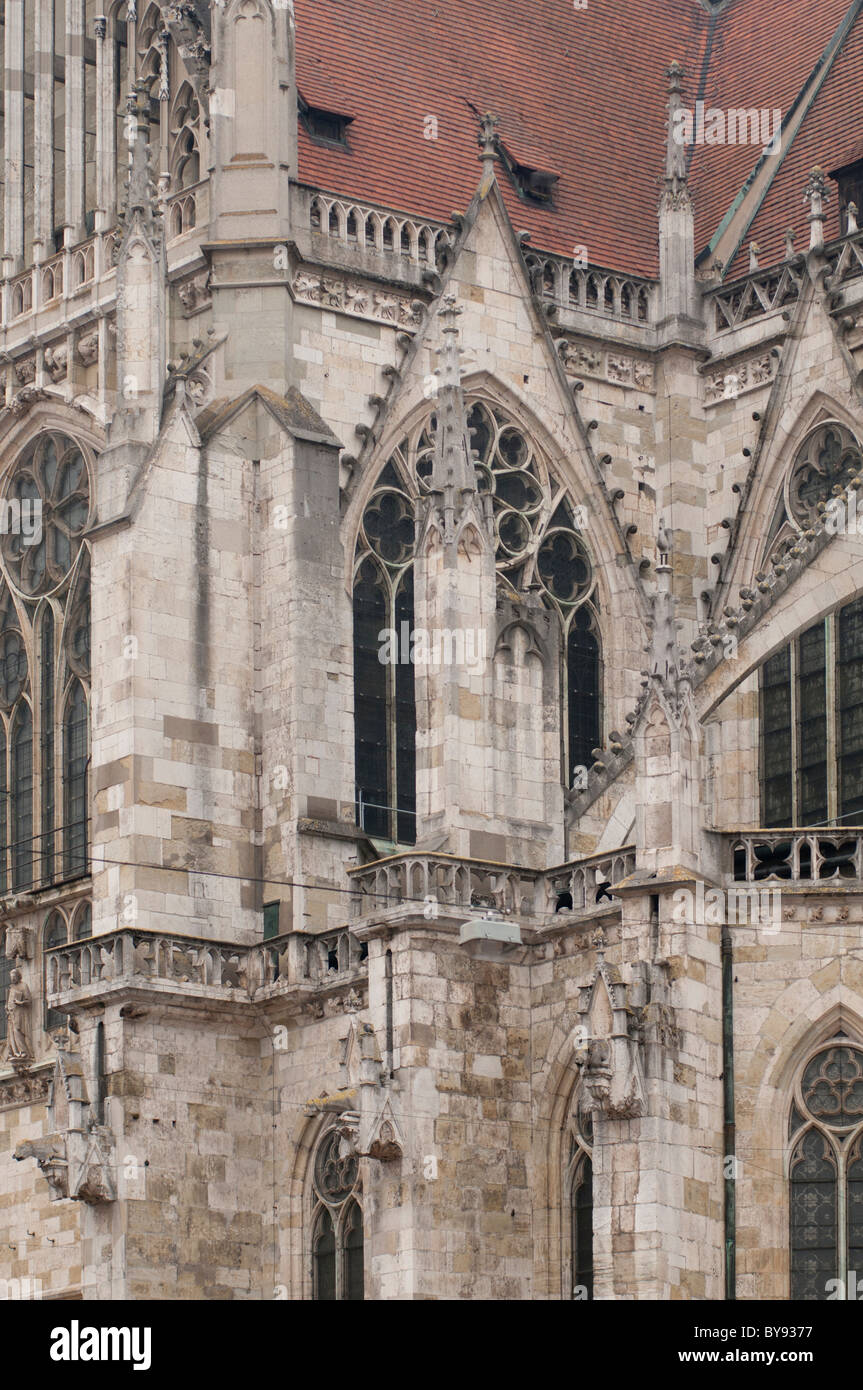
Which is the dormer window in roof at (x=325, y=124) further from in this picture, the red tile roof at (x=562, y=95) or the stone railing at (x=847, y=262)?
the stone railing at (x=847, y=262)

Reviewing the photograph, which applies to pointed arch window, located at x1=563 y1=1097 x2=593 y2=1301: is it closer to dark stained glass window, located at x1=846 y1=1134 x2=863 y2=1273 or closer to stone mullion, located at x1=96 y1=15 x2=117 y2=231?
dark stained glass window, located at x1=846 y1=1134 x2=863 y2=1273

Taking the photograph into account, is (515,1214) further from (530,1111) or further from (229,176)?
(229,176)

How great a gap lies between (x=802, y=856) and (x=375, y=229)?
40.4ft

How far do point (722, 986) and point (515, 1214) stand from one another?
3.40 m

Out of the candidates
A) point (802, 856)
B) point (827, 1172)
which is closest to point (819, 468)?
point (802, 856)

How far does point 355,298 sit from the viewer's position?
40438 mm

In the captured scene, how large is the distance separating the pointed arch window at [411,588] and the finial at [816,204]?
14.9ft

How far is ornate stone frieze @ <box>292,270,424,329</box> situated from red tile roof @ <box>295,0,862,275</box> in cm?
147

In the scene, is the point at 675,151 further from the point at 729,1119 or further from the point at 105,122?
the point at 729,1119

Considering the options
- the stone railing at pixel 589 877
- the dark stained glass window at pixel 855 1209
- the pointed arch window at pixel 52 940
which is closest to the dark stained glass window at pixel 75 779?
the pointed arch window at pixel 52 940

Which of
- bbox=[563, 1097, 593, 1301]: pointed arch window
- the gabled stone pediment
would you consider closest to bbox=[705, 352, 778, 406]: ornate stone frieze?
the gabled stone pediment

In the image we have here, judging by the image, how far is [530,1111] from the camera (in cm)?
3328
